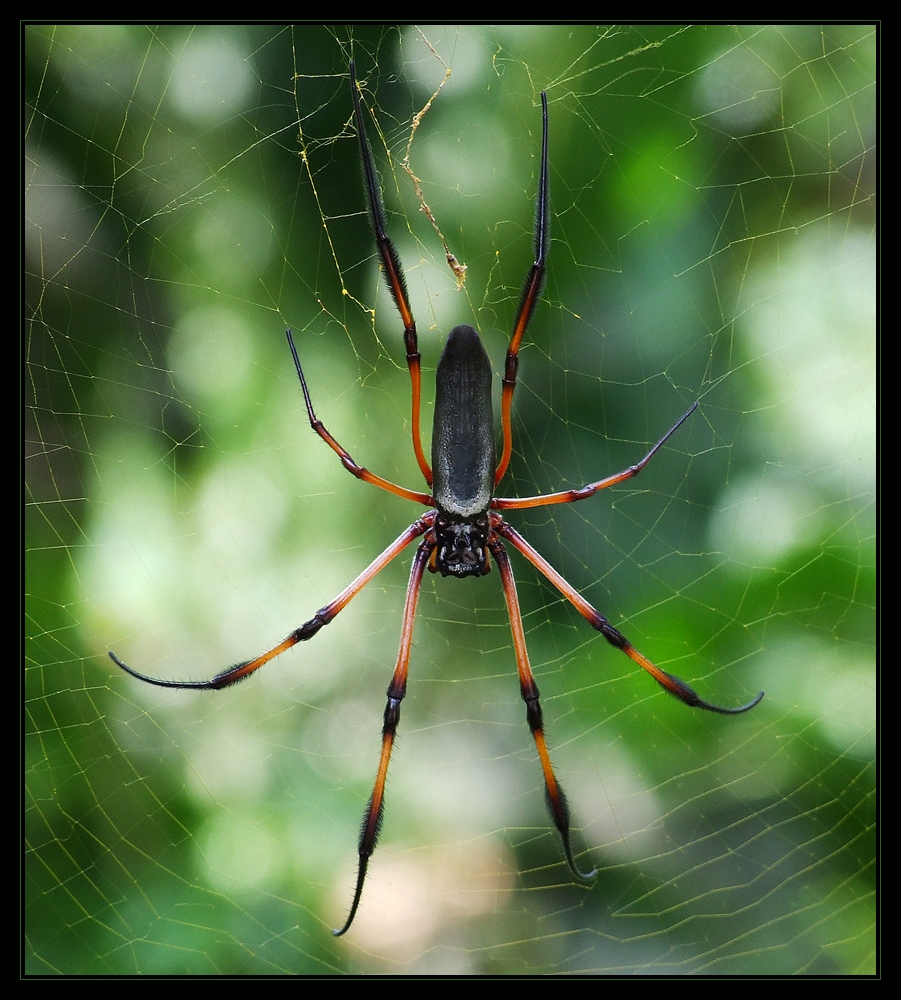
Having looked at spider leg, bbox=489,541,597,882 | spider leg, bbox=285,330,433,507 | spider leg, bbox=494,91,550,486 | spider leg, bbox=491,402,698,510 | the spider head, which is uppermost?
spider leg, bbox=494,91,550,486

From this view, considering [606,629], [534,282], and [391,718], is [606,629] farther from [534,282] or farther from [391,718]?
[534,282]

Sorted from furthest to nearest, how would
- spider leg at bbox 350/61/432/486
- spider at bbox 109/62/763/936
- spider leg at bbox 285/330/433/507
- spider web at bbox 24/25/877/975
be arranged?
spider web at bbox 24/25/877/975 → spider leg at bbox 285/330/433/507 → spider at bbox 109/62/763/936 → spider leg at bbox 350/61/432/486

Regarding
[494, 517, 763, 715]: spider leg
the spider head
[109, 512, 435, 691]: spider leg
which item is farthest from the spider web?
[109, 512, 435, 691]: spider leg

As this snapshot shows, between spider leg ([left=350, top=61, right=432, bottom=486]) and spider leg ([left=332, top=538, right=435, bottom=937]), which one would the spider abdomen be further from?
spider leg ([left=332, top=538, right=435, bottom=937])

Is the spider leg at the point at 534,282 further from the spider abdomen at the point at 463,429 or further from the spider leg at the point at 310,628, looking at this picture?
the spider leg at the point at 310,628

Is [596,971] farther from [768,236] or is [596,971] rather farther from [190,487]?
[768,236]

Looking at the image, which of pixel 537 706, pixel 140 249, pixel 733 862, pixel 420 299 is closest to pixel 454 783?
pixel 537 706

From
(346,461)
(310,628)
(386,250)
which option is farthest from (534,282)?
(310,628)
